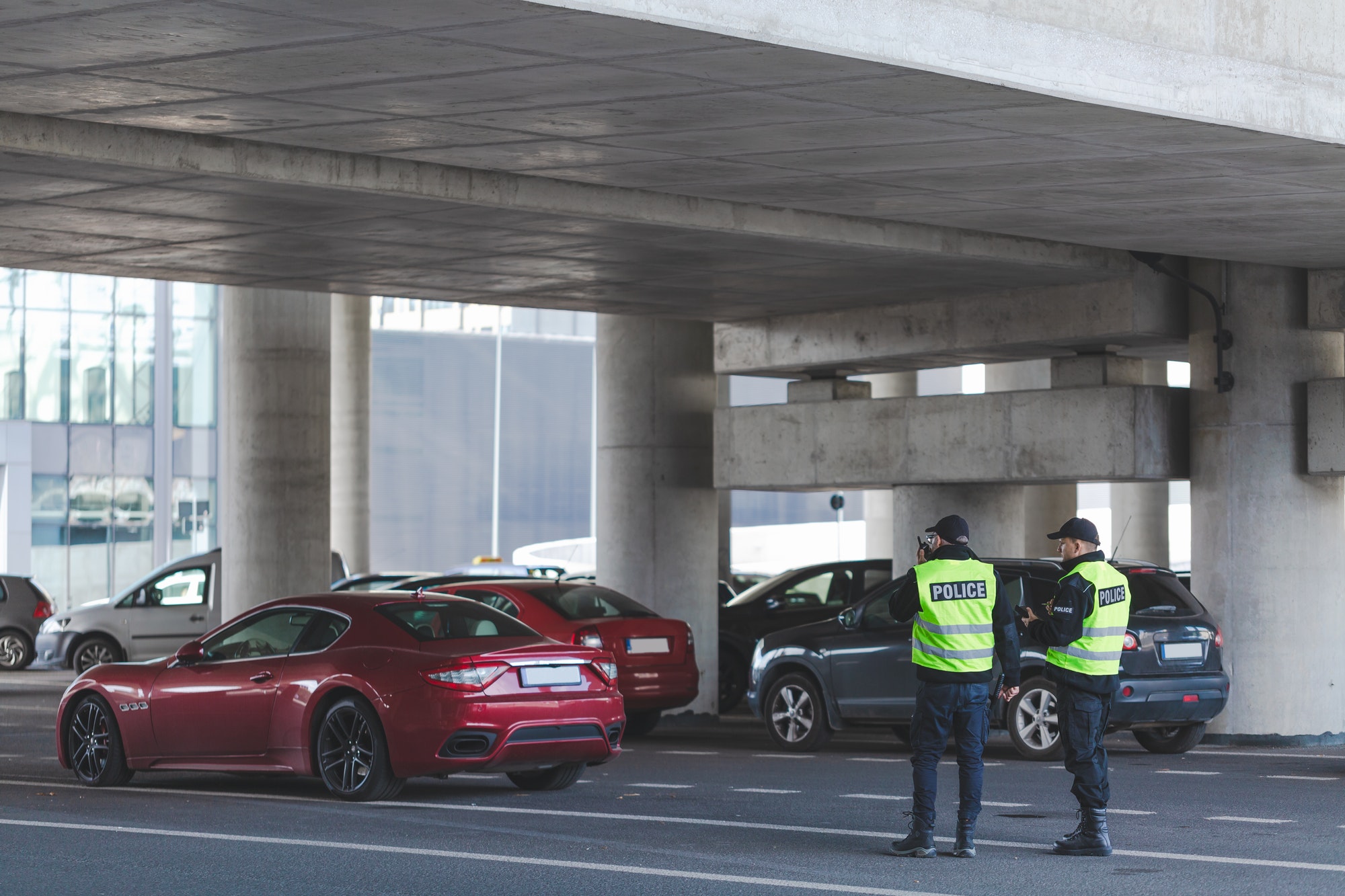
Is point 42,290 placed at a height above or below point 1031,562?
above

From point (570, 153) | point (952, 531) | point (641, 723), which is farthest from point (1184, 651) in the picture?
point (570, 153)

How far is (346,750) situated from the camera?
38.8 feet

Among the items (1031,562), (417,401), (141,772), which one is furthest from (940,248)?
(417,401)

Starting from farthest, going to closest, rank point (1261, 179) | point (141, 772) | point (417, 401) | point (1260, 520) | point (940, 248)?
point (417, 401)
point (1260, 520)
point (940, 248)
point (141, 772)
point (1261, 179)

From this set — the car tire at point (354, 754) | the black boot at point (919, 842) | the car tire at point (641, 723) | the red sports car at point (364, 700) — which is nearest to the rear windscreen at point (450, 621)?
the red sports car at point (364, 700)

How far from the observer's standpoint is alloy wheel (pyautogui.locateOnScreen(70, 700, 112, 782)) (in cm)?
1296

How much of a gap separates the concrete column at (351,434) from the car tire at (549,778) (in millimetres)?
25356

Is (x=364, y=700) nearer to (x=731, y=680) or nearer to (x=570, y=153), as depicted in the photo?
(x=570, y=153)

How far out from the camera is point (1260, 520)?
17.2m

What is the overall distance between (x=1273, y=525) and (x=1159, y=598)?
2.79 m

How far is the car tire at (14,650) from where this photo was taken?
101 ft

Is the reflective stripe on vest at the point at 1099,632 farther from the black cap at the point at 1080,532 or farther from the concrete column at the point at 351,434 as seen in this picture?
the concrete column at the point at 351,434

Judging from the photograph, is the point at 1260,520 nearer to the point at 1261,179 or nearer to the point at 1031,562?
the point at 1031,562

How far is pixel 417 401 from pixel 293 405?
126ft
